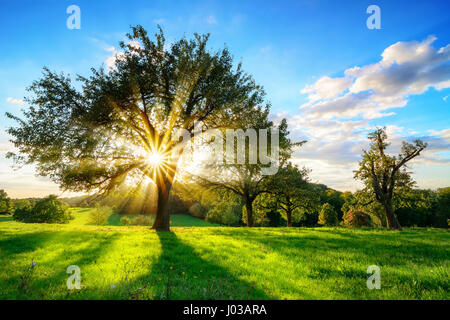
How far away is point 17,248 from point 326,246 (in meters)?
13.2

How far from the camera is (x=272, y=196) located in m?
30.7

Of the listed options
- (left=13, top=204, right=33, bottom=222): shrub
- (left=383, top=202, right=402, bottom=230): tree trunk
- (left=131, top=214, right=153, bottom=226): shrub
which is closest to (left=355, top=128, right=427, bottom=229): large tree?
(left=383, top=202, right=402, bottom=230): tree trunk

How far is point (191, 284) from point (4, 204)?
10780 centimetres

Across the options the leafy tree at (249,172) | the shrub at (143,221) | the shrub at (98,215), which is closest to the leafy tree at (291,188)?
the leafy tree at (249,172)

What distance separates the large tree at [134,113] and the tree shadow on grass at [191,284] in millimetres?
11127

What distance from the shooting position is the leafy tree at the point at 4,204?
7650cm

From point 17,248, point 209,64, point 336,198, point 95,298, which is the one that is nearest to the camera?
point 95,298

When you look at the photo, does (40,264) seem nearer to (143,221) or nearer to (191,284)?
(191,284)

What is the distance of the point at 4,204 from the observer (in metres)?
77.2

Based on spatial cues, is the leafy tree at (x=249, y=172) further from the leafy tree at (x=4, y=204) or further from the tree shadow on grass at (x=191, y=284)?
the leafy tree at (x=4, y=204)

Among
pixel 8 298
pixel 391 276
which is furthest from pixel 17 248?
pixel 391 276

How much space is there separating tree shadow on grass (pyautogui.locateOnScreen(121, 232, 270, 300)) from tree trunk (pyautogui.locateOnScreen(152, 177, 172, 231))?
36.0 ft
